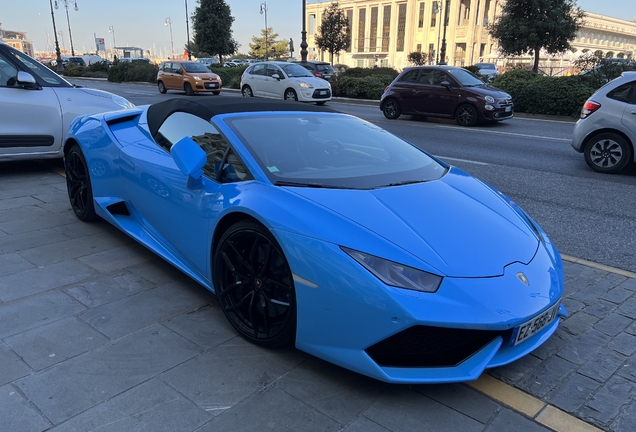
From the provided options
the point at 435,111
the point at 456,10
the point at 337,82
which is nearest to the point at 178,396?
the point at 435,111

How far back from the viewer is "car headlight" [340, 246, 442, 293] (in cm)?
221

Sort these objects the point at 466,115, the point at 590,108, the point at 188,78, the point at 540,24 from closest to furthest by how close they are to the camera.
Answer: the point at 590,108 → the point at 466,115 → the point at 540,24 → the point at 188,78

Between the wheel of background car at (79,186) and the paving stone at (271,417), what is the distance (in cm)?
294

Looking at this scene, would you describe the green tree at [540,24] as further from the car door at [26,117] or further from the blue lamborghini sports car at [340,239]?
the blue lamborghini sports car at [340,239]

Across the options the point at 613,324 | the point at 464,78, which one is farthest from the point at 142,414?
the point at 464,78

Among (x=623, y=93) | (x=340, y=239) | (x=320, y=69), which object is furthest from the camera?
(x=320, y=69)

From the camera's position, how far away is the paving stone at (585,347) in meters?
2.74

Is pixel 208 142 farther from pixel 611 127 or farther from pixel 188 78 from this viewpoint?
pixel 188 78

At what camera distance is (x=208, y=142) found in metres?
3.24

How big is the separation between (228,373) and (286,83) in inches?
686

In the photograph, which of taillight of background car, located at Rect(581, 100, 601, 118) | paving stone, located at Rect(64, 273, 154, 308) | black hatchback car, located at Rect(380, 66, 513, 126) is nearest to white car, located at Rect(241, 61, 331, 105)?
black hatchback car, located at Rect(380, 66, 513, 126)

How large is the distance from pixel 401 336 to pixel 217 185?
1429 millimetres

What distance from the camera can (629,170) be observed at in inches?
314

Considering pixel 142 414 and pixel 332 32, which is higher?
pixel 332 32
